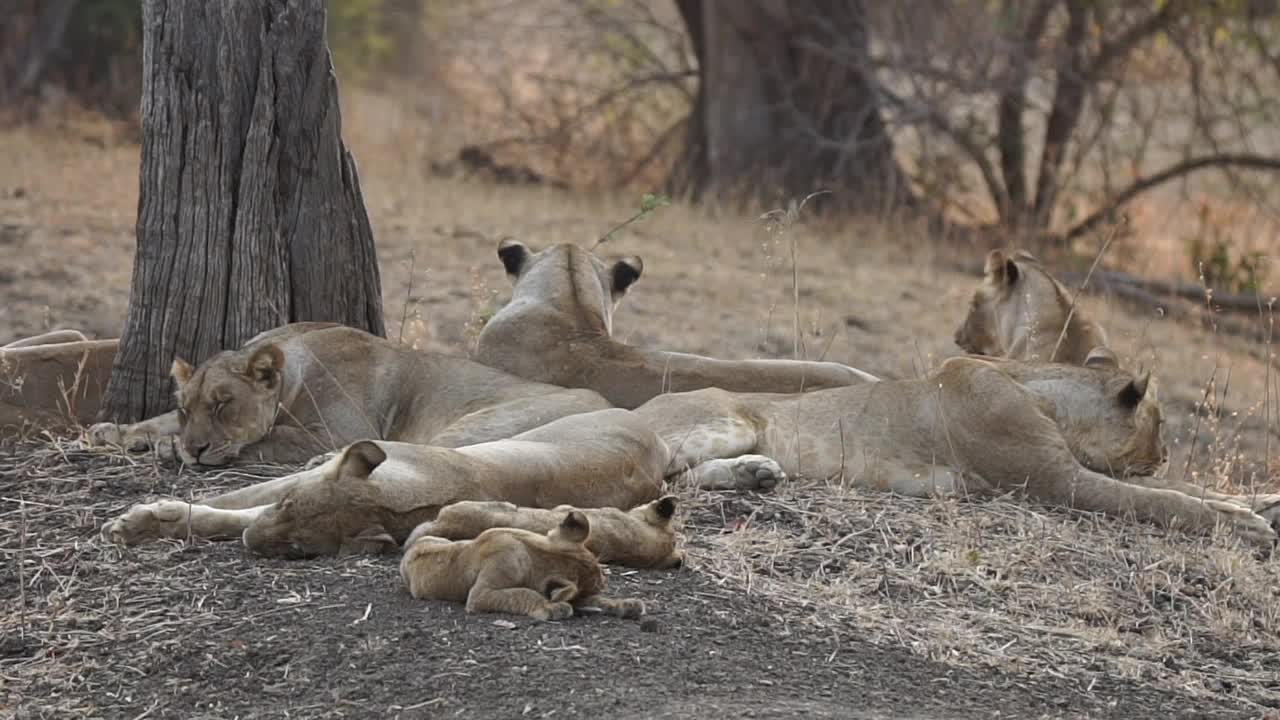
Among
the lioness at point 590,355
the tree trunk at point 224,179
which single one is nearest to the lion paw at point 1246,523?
the lioness at point 590,355

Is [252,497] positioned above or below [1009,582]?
above

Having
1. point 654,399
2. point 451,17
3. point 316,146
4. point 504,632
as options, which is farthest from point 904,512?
point 451,17

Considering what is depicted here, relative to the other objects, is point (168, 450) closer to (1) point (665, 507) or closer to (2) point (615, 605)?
(1) point (665, 507)

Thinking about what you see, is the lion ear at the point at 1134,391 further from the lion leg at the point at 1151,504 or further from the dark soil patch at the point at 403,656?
the dark soil patch at the point at 403,656

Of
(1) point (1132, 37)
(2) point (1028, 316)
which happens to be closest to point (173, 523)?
(2) point (1028, 316)

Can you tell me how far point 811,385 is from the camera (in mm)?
6988

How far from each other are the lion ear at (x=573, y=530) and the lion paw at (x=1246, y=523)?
2.74 meters

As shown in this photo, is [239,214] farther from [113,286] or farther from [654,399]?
[113,286]

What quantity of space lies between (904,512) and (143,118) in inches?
124

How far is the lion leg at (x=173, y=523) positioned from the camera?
16.2 feet

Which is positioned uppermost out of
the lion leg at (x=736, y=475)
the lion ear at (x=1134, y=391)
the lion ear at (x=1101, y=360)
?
the lion ear at (x=1101, y=360)

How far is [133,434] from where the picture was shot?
20.1 feet

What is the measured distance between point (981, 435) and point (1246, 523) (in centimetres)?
94

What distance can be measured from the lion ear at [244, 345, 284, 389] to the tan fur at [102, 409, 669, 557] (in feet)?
3.20
